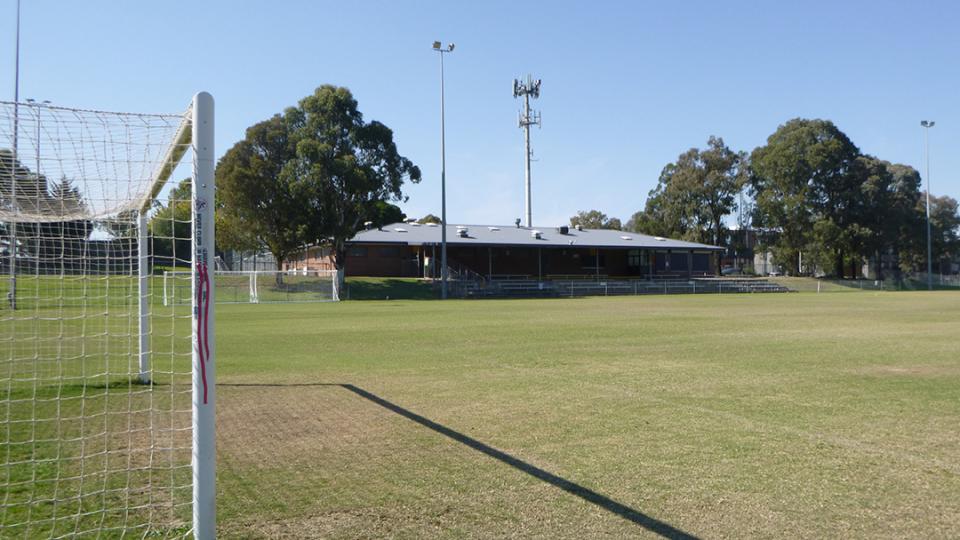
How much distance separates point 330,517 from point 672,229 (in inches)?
2994

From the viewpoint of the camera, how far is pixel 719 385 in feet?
32.8

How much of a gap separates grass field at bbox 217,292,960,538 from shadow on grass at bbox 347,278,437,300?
3149cm

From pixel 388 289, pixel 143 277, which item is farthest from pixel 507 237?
pixel 143 277

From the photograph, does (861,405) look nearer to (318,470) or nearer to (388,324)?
(318,470)

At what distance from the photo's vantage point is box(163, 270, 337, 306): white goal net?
130ft

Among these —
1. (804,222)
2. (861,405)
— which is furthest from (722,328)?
(804,222)

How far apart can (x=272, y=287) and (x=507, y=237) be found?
77.6ft

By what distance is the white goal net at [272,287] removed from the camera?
3950cm

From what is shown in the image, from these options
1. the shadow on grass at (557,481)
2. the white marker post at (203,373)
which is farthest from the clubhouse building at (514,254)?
the white marker post at (203,373)

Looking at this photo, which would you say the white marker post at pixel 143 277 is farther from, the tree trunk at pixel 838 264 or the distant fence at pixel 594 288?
the tree trunk at pixel 838 264

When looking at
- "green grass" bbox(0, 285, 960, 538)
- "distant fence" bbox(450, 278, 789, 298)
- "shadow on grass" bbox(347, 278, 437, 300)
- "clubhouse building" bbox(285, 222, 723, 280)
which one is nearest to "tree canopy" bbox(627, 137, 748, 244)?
"clubhouse building" bbox(285, 222, 723, 280)

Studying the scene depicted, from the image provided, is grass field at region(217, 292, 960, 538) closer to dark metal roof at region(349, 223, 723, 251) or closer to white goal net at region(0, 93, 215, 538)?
white goal net at region(0, 93, 215, 538)

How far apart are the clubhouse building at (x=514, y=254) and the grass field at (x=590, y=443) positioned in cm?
3898

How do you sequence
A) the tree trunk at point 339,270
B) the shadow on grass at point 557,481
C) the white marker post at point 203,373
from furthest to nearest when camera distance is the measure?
1. the tree trunk at point 339,270
2. the shadow on grass at point 557,481
3. the white marker post at point 203,373
